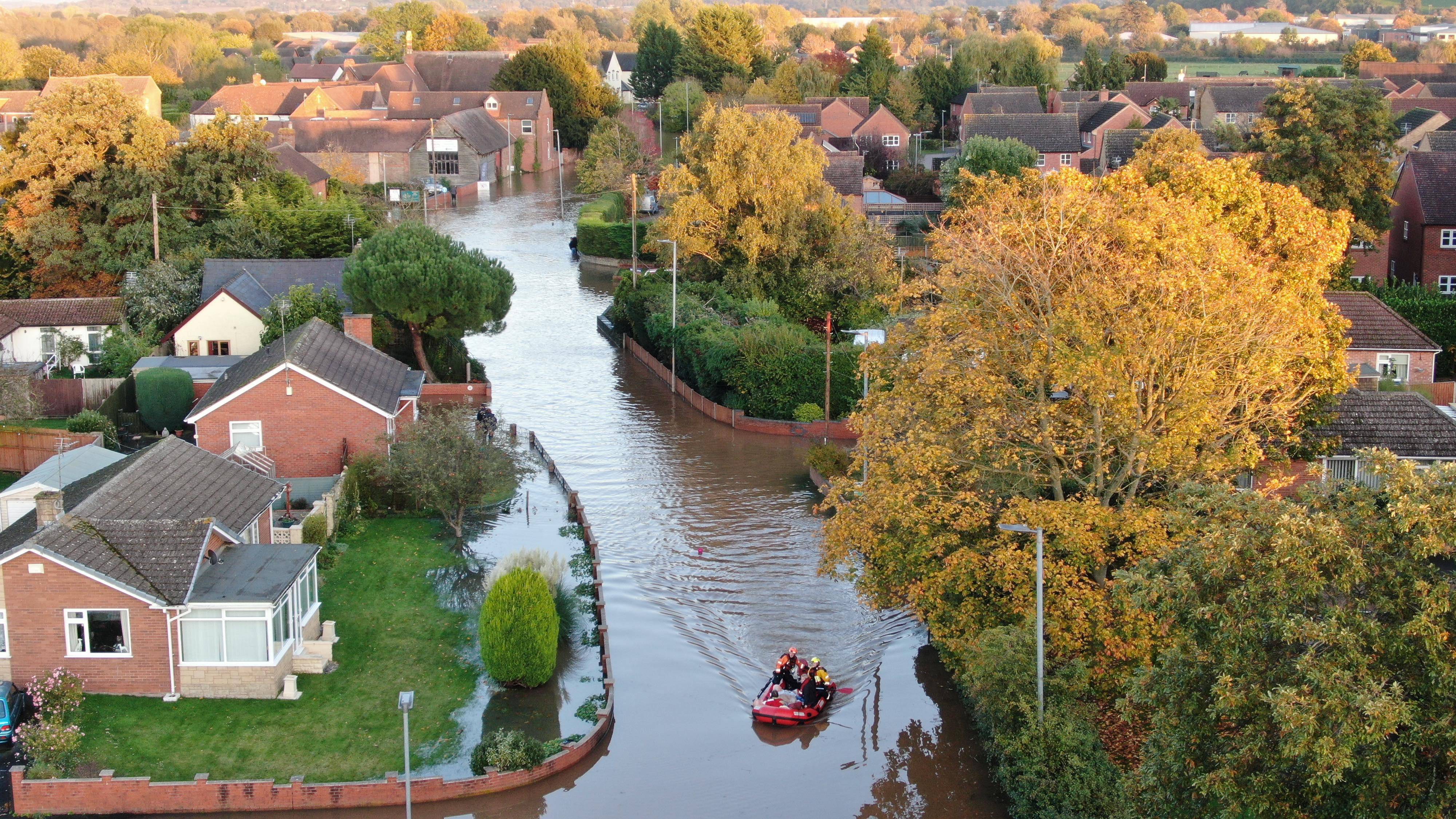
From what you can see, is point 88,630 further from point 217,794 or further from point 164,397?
point 164,397

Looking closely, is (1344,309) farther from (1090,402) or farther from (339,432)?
(339,432)

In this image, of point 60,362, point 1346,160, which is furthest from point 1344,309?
point 60,362

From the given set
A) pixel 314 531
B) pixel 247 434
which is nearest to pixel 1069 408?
pixel 314 531

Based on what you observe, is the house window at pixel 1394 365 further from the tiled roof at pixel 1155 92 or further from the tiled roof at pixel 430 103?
the tiled roof at pixel 430 103

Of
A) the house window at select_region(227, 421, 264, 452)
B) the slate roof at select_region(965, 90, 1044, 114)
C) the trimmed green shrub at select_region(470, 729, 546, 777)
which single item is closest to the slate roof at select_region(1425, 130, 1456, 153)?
the slate roof at select_region(965, 90, 1044, 114)

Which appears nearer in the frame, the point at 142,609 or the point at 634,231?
the point at 142,609

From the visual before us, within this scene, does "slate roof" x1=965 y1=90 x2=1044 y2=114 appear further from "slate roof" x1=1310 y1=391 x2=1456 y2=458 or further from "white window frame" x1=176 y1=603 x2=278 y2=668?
"white window frame" x1=176 y1=603 x2=278 y2=668
